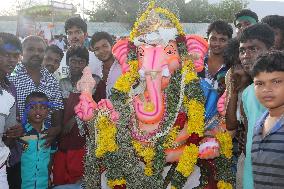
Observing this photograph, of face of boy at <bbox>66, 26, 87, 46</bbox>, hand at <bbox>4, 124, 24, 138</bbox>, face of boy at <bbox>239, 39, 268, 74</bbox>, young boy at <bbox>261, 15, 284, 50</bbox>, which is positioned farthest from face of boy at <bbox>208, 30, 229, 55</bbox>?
hand at <bbox>4, 124, 24, 138</bbox>

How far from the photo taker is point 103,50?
16.0 ft

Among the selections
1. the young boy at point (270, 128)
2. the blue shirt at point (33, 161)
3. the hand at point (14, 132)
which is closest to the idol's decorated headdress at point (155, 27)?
the young boy at point (270, 128)

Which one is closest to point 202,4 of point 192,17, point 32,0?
point 192,17

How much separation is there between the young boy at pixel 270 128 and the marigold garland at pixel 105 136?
45.8 inches

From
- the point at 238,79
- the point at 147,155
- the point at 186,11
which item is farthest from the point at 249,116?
the point at 186,11

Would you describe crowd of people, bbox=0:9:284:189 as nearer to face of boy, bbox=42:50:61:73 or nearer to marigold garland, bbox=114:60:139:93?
face of boy, bbox=42:50:61:73

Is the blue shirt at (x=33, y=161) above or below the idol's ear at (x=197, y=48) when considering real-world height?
below

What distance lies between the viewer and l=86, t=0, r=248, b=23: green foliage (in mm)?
26612

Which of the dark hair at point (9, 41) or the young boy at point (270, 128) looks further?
the dark hair at point (9, 41)

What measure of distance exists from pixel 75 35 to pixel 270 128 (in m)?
3.32

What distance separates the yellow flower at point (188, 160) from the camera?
329 centimetres

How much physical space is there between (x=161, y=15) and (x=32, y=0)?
33334 mm

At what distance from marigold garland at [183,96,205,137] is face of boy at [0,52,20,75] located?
5.44 ft

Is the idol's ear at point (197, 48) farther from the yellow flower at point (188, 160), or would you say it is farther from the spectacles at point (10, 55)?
the spectacles at point (10, 55)
